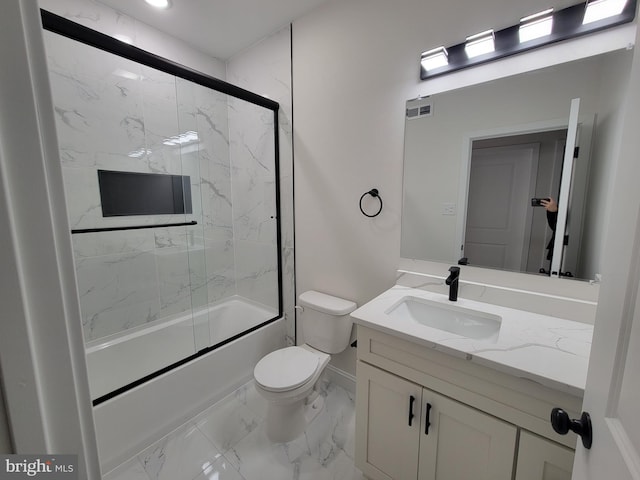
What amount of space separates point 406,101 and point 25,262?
1.67 m

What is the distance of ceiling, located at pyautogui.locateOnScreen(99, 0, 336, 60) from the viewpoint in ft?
5.80

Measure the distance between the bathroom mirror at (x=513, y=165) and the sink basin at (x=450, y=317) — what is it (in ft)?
0.88

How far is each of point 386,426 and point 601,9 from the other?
6.14 ft

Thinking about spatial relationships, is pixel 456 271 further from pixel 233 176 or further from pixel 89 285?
pixel 89 285

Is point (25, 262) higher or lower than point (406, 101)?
lower

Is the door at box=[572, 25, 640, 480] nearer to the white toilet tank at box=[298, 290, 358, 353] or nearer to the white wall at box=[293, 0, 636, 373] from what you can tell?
the white wall at box=[293, 0, 636, 373]

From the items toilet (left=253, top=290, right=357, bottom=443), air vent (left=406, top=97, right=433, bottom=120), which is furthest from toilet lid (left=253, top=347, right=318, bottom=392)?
air vent (left=406, top=97, right=433, bottom=120)

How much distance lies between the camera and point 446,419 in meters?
1.04

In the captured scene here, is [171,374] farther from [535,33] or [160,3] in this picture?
[535,33]

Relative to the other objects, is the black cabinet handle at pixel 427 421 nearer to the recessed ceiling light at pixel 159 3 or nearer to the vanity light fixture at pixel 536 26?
the vanity light fixture at pixel 536 26

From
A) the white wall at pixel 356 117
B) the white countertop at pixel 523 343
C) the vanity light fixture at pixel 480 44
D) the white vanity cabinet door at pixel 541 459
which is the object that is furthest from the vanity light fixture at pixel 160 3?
the white vanity cabinet door at pixel 541 459

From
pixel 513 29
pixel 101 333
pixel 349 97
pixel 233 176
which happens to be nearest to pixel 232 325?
pixel 101 333

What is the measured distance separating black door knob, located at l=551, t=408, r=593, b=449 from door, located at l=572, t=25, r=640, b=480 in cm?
2

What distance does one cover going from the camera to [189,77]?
1.64 meters
